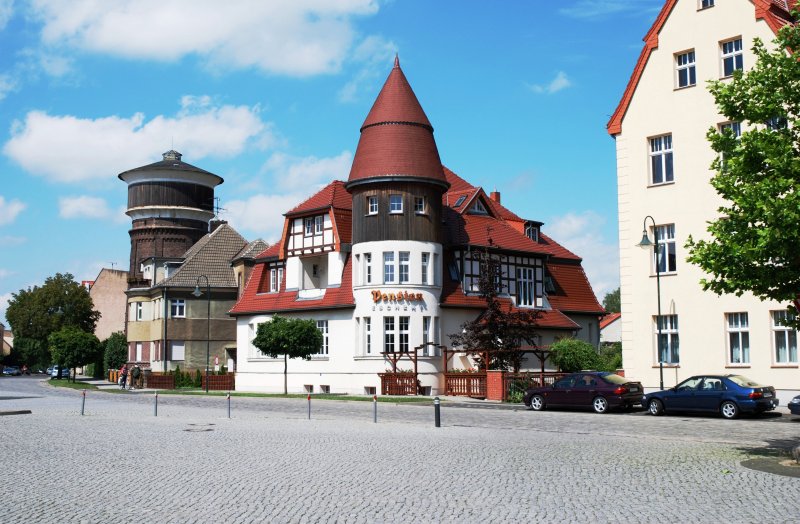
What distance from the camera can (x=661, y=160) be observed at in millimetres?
34062

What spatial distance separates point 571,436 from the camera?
20688 millimetres

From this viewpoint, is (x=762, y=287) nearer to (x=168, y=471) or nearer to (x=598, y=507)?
(x=598, y=507)

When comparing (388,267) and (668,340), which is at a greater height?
(388,267)

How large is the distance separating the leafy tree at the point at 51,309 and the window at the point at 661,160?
70568 millimetres

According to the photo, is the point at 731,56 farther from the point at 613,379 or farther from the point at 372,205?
the point at 372,205

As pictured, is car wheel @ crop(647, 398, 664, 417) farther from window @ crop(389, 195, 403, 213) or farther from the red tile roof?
window @ crop(389, 195, 403, 213)

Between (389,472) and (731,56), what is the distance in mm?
24984

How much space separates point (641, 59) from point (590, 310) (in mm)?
23448

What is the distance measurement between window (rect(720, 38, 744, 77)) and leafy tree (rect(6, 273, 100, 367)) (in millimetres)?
74074

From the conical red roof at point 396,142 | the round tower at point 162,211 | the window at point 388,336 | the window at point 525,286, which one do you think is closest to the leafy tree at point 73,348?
the round tower at point 162,211

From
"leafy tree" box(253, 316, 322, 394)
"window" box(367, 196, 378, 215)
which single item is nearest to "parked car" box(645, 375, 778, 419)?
"leafy tree" box(253, 316, 322, 394)

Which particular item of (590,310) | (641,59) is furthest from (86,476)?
(590,310)

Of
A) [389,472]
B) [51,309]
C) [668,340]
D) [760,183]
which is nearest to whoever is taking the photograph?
[389,472]

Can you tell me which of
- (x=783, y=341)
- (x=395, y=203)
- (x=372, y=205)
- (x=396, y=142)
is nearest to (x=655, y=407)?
(x=783, y=341)
